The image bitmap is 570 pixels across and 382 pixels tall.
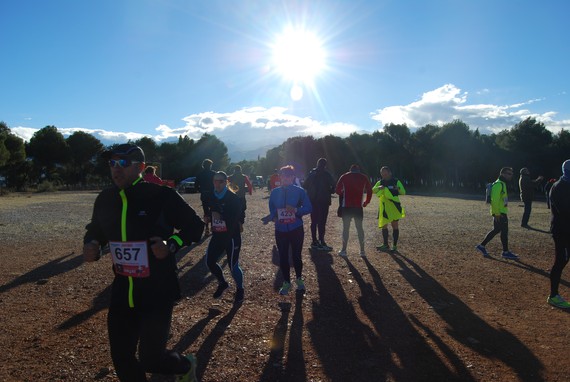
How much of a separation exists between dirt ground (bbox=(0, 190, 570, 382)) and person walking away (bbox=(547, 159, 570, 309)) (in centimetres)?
27

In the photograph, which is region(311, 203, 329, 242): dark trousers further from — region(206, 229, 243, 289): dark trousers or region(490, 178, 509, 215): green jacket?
region(206, 229, 243, 289): dark trousers

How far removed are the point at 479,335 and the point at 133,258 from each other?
4.00 meters

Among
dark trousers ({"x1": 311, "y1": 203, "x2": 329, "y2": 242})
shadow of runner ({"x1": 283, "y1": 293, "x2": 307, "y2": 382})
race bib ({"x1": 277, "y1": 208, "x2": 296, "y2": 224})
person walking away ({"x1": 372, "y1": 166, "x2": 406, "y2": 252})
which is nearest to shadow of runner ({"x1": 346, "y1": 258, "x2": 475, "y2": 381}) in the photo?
shadow of runner ({"x1": 283, "y1": 293, "x2": 307, "y2": 382})

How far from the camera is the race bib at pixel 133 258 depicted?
9.27ft

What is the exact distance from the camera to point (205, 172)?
407 inches

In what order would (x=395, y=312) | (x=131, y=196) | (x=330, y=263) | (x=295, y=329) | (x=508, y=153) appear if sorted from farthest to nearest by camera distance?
(x=508, y=153) < (x=330, y=263) < (x=395, y=312) < (x=295, y=329) < (x=131, y=196)

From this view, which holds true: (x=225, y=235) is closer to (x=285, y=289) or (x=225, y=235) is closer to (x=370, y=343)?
(x=285, y=289)

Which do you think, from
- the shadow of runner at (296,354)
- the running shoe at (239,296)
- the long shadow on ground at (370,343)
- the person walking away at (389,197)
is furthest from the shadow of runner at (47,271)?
the person walking away at (389,197)

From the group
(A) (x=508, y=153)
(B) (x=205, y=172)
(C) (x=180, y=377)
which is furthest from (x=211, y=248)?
(A) (x=508, y=153)

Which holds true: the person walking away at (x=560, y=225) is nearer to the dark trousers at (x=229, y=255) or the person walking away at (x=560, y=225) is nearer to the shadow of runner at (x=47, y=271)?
the dark trousers at (x=229, y=255)

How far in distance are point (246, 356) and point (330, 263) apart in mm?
4410

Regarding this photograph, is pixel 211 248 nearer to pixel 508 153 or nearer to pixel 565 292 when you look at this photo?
pixel 565 292

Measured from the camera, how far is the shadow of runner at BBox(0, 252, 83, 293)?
6914 millimetres

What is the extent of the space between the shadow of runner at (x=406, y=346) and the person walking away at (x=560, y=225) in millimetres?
2243
